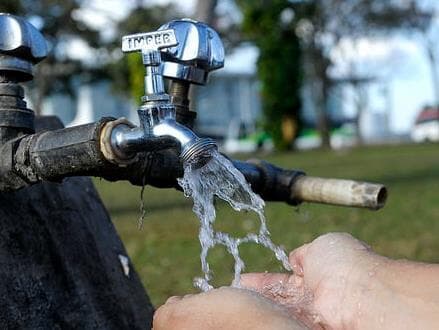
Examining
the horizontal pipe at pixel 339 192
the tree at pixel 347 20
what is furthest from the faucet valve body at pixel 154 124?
the tree at pixel 347 20

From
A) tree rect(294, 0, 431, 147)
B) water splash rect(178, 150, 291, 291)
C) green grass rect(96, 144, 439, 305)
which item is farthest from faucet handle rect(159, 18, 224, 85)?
tree rect(294, 0, 431, 147)

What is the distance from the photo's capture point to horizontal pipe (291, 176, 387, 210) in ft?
4.69

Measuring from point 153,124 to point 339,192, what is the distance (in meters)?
0.53

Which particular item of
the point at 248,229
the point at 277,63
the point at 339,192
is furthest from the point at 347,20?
the point at 339,192

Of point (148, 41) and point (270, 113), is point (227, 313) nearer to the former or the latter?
point (148, 41)

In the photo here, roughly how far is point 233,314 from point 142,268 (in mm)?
4428

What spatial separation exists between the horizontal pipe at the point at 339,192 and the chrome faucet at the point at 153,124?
0.48 m

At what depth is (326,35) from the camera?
35094 mm

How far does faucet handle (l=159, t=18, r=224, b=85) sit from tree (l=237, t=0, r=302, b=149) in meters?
26.0

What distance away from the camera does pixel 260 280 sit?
1124 mm

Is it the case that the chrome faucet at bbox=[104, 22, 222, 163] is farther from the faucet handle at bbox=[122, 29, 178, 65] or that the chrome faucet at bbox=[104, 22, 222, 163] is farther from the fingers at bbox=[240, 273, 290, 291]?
the fingers at bbox=[240, 273, 290, 291]

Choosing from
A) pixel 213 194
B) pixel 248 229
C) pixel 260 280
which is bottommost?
pixel 248 229

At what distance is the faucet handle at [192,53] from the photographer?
117 centimetres

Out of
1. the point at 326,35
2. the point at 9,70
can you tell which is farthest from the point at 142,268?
the point at 326,35
